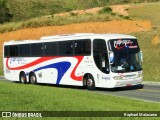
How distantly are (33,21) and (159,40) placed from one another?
30.9 m

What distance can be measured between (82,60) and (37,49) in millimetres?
5633

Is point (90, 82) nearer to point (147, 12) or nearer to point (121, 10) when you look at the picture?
point (147, 12)

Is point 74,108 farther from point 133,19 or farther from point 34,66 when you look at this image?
point 133,19

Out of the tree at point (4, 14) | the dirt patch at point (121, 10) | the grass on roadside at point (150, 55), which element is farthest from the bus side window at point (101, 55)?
the tree at point (4, 14)

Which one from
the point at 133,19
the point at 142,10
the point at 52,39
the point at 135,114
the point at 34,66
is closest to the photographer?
the point at 135,114

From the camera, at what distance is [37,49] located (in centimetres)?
2945

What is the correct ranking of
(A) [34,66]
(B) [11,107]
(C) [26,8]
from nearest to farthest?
(B) [11,107], (A) [34,66], (C) [26,8]

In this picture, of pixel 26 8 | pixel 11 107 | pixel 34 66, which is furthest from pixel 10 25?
pixel 11 107

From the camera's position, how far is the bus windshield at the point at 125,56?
894 inches

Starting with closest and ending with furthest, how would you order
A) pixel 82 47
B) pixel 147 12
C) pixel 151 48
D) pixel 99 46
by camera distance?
pixel 99 46
pixel 82 47
pixel 151 48
pixel 147 12

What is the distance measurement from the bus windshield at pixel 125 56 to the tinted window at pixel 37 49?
7455mm

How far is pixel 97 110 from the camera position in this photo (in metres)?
11.8

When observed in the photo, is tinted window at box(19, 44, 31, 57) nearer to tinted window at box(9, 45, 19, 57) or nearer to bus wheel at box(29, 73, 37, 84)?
tinted window at box(9, 45, 19, 57)

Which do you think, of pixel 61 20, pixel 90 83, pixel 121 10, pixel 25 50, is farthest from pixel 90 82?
pixel 121 10
